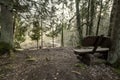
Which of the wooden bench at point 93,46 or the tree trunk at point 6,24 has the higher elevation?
the tree trunk at point 6,24

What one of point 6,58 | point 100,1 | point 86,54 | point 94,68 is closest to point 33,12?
point 6,58

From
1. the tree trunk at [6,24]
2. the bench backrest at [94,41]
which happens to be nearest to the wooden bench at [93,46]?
the bench backrest at [94,41]

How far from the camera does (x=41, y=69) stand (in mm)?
4707

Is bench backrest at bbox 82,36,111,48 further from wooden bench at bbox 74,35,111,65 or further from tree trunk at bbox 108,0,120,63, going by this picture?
tree trunk at bbox 108,0,120,63

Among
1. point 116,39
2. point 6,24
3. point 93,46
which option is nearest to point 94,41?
A: point 93,46

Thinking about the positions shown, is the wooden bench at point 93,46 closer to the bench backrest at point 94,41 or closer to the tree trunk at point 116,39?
the bench backrest at point 94,41

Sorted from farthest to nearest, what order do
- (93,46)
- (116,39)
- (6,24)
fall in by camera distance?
1. (6,24)
2. (93,46)
3. (116,39)

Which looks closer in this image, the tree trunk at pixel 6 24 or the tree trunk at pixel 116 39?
the tree trunk at pixel 116 39

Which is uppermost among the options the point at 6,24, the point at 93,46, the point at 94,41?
the point at 6,24

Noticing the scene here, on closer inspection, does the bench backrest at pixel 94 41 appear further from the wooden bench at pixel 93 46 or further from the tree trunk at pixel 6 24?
the tree trunk at pixel 6 24

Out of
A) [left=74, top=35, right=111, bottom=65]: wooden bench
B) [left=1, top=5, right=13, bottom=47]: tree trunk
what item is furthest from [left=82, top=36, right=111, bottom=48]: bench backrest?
[left=1, top=5, right=13, bottom=47]: tree trunk

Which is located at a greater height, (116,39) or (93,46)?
(116,39)

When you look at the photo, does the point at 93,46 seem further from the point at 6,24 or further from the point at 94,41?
the point at 6,24

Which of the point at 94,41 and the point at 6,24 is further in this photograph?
the point at 6,24
